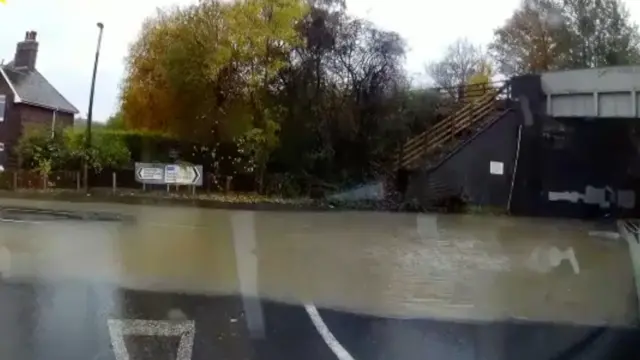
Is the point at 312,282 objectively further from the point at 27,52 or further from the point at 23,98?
the point at 27,52

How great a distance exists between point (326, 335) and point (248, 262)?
1.80 m

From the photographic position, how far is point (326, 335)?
157 inches

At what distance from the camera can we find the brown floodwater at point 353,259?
495cm

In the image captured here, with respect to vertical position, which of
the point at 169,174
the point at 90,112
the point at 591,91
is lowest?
the point at 169,174

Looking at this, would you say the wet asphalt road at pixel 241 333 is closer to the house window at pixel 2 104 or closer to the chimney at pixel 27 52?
the house window at pixel 2 104

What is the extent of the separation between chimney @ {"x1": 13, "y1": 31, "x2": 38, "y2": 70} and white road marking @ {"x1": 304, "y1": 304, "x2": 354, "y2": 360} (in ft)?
8.98

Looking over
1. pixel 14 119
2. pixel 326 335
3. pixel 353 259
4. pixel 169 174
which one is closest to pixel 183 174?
pixel 169 174

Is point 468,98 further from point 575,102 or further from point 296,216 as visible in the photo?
point 296,216

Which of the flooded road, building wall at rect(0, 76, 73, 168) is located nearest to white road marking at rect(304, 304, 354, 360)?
the flooded road

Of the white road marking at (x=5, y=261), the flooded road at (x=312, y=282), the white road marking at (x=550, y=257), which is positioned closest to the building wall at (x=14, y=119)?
the flooded road at (x=312, y=282)

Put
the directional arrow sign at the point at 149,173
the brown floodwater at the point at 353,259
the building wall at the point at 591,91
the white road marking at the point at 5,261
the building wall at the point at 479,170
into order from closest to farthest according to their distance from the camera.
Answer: the white road marking at the point at 5,261 → the brown floodwater at the point at 353,259 → the directional arrow sign at the point at 149,173 → the building wall at the point at 591,91 → the building wall at the point at 479,170

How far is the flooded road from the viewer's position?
3.87m

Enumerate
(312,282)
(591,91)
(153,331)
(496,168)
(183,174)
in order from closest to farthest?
(153,331) → (312,282) → (183,174) → (591,91) → (496,168)

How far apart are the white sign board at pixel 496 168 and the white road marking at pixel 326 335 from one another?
2.50 meters
